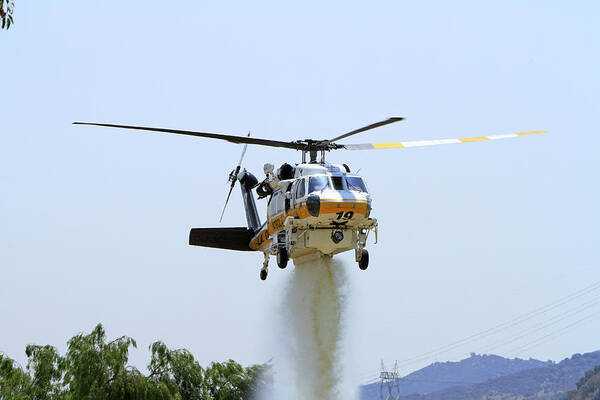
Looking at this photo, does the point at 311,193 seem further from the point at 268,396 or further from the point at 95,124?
the point at 268,396

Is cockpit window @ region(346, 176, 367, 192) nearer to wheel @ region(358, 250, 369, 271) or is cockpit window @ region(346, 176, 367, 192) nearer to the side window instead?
the side window

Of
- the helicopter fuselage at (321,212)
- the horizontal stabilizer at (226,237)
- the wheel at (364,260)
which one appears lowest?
the wheel at (364,260)

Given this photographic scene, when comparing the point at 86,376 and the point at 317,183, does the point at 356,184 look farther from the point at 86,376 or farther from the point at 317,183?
the point at 86,376

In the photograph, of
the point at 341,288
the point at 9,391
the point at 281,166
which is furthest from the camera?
the point at 9,391

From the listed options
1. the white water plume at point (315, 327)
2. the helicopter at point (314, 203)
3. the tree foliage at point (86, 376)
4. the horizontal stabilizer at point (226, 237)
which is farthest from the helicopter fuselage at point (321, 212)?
the tree foliage at point (86, 376)

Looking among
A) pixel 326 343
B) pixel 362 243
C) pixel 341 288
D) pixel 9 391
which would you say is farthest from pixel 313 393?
pixel 9 391

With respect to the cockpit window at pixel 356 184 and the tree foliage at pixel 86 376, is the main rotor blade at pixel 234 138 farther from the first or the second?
the tree foliage at pixel 86 376

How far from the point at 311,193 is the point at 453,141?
842cm

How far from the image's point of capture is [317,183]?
3647 centimetres

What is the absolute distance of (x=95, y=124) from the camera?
35.9 meters

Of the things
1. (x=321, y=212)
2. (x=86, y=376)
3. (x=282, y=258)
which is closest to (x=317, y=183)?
(x=321, y=212)

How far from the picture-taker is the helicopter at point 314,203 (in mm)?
36188

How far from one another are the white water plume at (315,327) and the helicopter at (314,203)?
201 centimetres

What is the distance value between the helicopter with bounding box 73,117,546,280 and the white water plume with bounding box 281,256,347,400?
2014 millimetres
